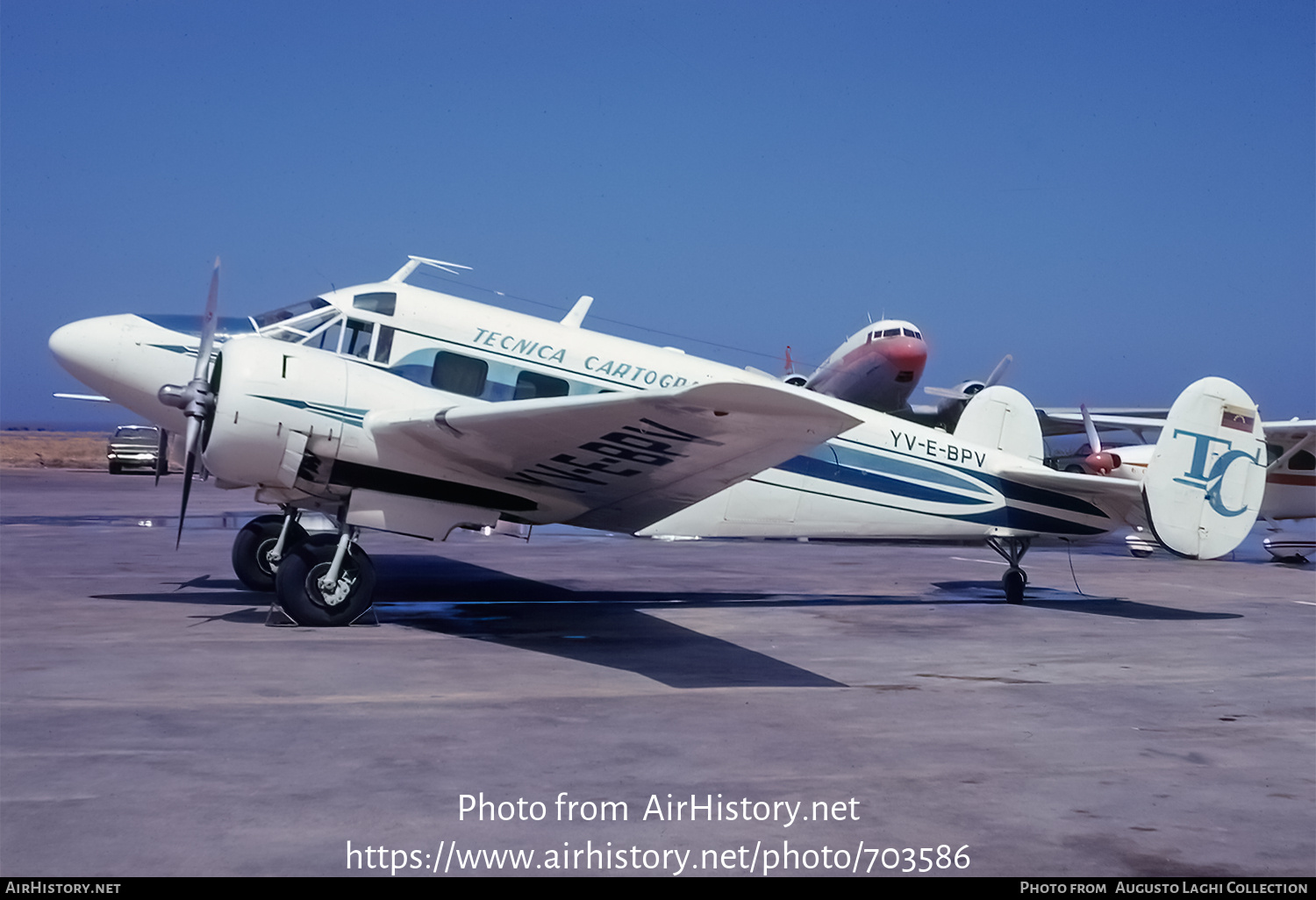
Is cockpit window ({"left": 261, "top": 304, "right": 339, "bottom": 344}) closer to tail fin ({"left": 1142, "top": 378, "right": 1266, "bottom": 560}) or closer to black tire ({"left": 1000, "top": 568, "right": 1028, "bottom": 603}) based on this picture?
black tire ({"left": 1000, "top": 568, "right": 1028, "bottom": 603})

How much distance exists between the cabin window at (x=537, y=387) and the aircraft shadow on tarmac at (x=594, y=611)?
2.28 meters

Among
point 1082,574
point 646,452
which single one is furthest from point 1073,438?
point 646,452

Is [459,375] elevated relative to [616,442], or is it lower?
elevated

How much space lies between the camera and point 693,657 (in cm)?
896

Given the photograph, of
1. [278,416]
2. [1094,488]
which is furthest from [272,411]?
[1094,488]

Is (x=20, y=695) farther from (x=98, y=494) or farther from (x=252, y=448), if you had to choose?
(x=98, y=494)

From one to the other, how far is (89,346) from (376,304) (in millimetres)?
2872

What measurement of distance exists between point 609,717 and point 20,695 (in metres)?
3.80

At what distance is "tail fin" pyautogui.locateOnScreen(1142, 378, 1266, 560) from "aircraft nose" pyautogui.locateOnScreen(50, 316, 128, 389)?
1099cm

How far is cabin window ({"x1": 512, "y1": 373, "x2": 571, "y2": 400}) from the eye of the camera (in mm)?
10906

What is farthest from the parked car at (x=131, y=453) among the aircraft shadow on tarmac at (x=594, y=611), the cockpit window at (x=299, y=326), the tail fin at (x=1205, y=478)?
the tail fin at (x=1205, y=478)

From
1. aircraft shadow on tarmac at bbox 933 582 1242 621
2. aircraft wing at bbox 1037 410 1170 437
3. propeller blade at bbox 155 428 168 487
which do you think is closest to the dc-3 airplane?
aircraft shadow on tarmac at bbox 933 582 1242 621

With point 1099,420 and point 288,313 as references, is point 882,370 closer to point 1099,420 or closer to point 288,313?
point 1099,420

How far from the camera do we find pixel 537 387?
10945 mm
